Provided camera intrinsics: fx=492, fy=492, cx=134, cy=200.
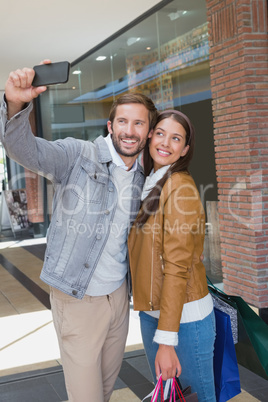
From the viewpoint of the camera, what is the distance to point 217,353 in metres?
2.11

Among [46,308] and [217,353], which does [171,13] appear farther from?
[217,353]

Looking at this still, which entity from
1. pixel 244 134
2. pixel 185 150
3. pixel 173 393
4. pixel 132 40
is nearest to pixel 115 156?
pixel 185 150

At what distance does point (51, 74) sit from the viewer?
1436mm

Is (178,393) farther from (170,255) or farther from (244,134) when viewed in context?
(244,134)

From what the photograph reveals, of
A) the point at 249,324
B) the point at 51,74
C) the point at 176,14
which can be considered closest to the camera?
the point at 51,74

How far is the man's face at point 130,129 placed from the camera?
2.03m

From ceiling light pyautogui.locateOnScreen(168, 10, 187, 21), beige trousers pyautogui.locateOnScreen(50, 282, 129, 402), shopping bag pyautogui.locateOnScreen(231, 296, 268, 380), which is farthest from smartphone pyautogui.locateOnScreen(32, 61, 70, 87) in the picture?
ceiling light pyautogui.locateOnScreen(168, 10, 187, 21)

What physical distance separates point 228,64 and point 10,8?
10.3ft

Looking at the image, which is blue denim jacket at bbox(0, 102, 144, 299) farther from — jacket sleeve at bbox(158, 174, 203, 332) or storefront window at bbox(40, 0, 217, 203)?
storefront window at bbox(40, 0, 217, 203)

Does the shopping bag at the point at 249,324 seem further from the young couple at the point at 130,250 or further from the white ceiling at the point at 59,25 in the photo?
the white ceiling at the point at 59,25

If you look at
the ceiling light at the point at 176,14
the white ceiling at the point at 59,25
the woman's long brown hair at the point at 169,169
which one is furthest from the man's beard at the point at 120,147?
the white ceiling at the point at 59,25

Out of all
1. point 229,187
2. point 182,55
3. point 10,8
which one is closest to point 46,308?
point 229,187

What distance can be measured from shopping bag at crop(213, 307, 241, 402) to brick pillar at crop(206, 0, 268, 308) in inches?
103

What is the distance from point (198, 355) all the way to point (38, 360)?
257 centimetres
